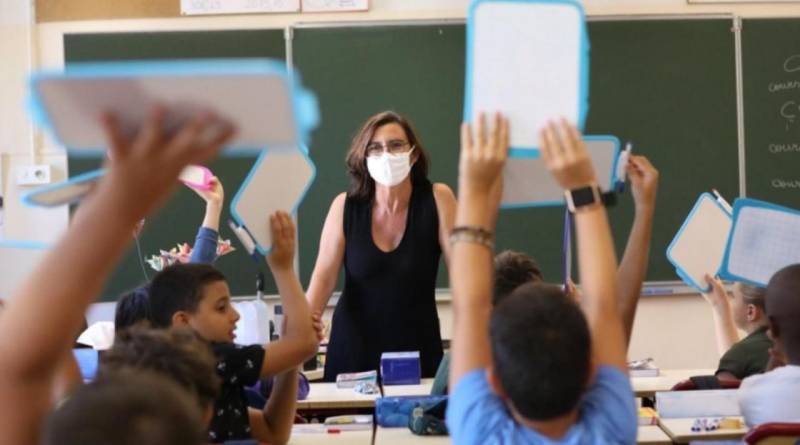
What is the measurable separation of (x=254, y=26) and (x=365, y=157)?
2.52 m

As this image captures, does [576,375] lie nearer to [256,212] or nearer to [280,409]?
[256,212]

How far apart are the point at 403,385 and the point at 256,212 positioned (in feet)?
5.11

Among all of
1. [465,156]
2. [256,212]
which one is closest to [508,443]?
[465,156]

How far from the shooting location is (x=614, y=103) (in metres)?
5.57

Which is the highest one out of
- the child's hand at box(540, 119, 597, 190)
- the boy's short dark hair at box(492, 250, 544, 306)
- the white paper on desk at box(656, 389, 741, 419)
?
the child's hand at box(540, 119, 597, 190)

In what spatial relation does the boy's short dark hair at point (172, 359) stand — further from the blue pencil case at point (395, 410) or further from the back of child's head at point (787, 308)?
the back of child's head at point (787, 308)

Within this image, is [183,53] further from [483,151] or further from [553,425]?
[553,425]

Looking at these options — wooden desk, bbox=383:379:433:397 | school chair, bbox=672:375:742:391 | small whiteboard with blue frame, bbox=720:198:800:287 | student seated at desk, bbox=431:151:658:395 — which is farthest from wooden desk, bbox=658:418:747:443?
wooden desk, bbox=383:379:433:397

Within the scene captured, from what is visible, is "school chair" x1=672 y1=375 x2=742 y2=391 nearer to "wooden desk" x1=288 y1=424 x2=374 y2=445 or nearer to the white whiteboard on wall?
"wooden desk" x1=288 y1=424 x2=374 y2=445

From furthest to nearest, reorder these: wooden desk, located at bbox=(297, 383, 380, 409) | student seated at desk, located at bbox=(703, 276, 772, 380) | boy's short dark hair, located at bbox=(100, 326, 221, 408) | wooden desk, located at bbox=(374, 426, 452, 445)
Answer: wooden desk, located at bbox=(297, 383, 380, 409) < student seated at desk, located at bbox=(703, 276, 772, 380) < wooden desk, located at bbox=(374, 426, 452, 445) < boy's short dark hair, located at bbox=(100, 326, 221, 408)

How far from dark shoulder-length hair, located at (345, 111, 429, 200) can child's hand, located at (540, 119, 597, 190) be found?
6.51 ft

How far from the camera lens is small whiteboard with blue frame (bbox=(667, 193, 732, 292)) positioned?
354cm

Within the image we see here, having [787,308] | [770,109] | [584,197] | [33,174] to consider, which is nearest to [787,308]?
[787,308]

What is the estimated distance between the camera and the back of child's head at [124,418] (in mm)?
849
